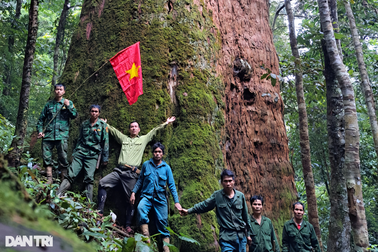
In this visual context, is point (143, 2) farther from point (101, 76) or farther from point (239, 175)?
point (239, 175)

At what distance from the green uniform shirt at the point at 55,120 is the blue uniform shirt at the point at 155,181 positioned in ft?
6.46

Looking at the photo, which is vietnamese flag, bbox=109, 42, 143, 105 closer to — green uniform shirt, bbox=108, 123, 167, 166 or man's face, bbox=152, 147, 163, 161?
green uniform shirt, bbox=108, 123, 167, 166

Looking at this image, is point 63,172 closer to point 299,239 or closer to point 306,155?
point 299,239

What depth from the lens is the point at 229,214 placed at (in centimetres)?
451

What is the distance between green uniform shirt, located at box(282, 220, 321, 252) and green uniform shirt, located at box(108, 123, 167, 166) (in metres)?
3.00

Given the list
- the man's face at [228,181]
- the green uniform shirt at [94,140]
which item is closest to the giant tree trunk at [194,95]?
the green uniform shirt at [94,140]

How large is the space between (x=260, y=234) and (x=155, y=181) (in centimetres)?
197

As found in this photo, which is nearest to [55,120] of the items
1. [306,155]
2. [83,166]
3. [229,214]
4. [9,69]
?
[83,166]

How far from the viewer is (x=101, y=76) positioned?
22.1 feet

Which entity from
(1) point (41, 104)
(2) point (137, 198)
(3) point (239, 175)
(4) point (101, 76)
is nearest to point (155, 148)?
(2) point (137, 198)

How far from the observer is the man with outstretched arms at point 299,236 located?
206 inches

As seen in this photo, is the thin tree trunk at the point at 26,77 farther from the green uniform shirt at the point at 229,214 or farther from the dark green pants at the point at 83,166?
the green uniform shirt at the point at 229,214

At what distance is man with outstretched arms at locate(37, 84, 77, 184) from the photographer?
5.80 metres

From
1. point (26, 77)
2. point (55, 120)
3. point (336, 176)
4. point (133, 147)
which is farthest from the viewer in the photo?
point (336, 176)
